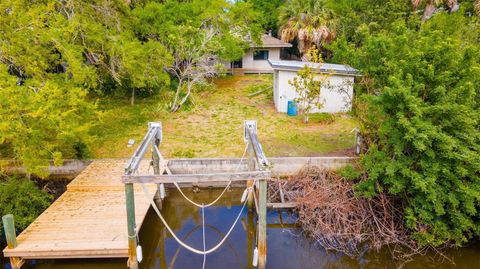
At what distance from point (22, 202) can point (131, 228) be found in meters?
4.05

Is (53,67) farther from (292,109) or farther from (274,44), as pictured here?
(274,44)

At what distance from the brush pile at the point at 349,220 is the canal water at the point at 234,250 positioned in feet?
1.00

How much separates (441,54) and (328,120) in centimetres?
751

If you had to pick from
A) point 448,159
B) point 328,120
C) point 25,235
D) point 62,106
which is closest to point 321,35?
point 328,120

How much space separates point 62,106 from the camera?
32.2 ft

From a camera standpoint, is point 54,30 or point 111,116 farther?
point 111,116

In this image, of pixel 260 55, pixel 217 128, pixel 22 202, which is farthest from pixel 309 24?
pixel 22 202

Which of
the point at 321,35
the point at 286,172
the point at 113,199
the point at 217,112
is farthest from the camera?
the point at 321,35

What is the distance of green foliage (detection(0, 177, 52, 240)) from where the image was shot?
9.05 meters

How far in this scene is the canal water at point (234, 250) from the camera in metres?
8.25

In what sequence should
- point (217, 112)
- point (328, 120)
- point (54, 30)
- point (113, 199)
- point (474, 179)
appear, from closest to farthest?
point (474, 179)
point (113, 199)
point (54, 30)
point (328, 120)
point (217, 112)

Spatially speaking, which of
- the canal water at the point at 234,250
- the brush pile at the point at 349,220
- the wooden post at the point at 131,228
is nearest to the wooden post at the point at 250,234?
the canal water at the point at 234,250

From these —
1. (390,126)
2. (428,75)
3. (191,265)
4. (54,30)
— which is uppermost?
(54,30)

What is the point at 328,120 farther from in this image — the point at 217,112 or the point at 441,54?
the point at 441,54
